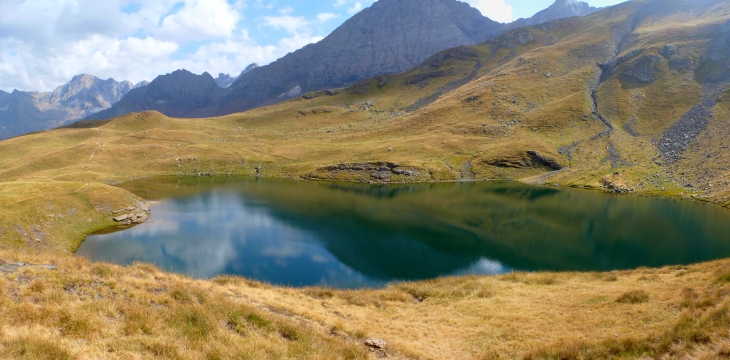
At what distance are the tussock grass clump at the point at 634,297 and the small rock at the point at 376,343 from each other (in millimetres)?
15014

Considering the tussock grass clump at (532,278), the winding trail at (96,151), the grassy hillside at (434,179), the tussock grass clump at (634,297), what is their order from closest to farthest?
1. the grassy hillside at (434,179)
2. the tussock grass clump at (634,297)
3. the tussock grass clump at (532,278)
4. the winding trail at (96,151)

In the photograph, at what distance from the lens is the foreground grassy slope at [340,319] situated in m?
12.4

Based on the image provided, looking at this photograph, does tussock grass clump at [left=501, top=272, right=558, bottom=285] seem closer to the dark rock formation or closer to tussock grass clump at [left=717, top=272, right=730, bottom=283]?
tussock grass clump at [left=717, top=272, right=730, bottom=283]

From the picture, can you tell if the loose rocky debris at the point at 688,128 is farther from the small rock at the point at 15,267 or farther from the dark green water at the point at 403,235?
the small rock at the point at 15,267

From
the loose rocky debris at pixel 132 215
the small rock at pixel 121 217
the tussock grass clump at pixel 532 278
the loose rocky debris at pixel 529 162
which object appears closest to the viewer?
the tussock grass clump at pixel 532 278

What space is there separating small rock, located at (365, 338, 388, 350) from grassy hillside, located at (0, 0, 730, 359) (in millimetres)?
777

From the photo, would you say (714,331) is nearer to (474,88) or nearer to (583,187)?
(583,187)

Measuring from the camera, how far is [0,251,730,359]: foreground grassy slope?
12422 mm

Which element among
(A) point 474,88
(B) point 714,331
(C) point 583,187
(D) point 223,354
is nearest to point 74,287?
(D) point 223,354

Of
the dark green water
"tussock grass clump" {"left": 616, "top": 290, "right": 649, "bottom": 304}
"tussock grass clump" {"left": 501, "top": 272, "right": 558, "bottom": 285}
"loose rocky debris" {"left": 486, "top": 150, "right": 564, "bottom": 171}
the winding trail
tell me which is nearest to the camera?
"tussock grass clump" {"left": 616, "top": 290, "right": 649, "bottom": 304}

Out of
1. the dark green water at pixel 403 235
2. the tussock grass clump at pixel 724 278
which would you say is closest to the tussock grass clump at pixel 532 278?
the dark green water at pixel 403 235

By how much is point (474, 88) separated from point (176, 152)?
153979 millimetres

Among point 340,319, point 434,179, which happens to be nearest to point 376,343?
point 340,319

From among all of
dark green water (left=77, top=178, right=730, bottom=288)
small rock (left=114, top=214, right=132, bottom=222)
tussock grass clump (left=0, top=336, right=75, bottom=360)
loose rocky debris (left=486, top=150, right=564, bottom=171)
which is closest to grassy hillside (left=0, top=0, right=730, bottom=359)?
tussock grass clump (left=0, top=336, right=75, bottom=360)
